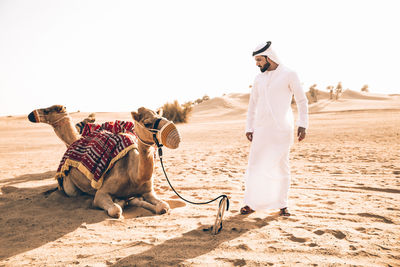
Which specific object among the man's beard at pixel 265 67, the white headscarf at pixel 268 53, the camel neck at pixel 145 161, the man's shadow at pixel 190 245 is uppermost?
the white headscarf at pixel 268 53

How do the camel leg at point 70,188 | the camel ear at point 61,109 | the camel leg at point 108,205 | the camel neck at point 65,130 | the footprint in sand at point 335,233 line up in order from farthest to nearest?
1. the camel neck at point 65,130
2. the camel ear at point 61,109
3. the camel leg at point 70,188
4. the camel leg at point 108,205
5. the footprint in sand at point 335,233

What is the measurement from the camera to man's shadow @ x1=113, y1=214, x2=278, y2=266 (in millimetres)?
2547

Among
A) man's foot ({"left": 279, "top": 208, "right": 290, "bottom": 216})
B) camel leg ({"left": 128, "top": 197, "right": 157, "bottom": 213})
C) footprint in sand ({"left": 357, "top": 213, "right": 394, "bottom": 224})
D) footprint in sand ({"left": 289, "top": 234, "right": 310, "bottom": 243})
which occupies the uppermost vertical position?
camel leg ({"left": 128, "top": 197, "right": 157, "bottom": 213})

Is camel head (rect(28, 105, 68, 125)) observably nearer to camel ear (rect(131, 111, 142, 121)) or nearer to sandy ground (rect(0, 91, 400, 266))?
sandy ground (rect(0, 91, 400, 266))

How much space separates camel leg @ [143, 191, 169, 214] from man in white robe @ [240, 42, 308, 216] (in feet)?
3.36

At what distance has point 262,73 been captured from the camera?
4000 mm

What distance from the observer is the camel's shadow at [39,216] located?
3.06 m

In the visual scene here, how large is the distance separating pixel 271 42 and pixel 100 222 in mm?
3115

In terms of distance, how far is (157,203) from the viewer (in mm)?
3895

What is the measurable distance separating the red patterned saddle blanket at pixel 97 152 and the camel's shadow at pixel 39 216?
0.42m

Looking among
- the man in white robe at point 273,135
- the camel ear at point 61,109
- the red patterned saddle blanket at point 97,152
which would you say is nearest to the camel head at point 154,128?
the red patterned saddle blanket at point 97,152

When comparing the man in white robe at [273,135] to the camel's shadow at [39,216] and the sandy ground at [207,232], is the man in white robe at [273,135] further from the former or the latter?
the camel's shadow at [39,216]

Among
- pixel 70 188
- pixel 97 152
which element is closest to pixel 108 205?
pixel 97 152

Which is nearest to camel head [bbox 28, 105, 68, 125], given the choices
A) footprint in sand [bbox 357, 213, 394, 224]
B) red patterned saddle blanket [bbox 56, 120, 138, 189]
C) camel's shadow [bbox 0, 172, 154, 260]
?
red patterned saddle blanket [bbox 56, 120, 138, 189]
